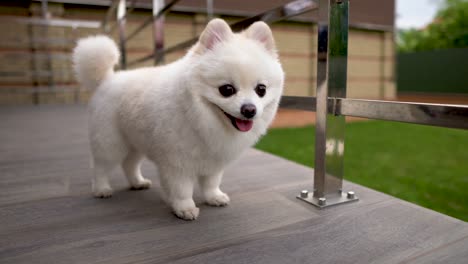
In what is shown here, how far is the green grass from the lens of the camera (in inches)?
110

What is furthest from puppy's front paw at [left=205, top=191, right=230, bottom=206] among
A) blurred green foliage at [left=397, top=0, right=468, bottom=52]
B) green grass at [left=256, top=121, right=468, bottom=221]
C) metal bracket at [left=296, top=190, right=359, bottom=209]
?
green grass at [left=256, top=121, right=468, bottom=221]

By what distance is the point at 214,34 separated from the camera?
1.07 m

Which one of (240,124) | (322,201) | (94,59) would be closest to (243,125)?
(240,124)

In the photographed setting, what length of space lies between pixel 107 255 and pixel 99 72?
83cm

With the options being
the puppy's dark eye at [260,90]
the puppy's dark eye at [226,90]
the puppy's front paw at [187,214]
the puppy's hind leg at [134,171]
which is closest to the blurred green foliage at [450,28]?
the puppy's dark eye at [260,90]

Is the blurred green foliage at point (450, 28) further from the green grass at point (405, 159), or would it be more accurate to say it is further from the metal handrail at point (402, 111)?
the green grass at point (405, 159)

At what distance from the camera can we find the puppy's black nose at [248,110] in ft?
3.17

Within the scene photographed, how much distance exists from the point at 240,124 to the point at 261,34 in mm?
308

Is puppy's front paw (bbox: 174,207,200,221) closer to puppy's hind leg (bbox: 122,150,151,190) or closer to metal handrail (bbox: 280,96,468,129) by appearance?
puppy's hind leg (bbox: 122,150,151,190)

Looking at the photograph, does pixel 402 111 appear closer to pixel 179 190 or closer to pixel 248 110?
pixel 248 110

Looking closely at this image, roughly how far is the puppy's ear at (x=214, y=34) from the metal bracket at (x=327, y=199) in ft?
2.10

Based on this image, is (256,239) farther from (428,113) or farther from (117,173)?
(117,173)

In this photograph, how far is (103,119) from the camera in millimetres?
1329

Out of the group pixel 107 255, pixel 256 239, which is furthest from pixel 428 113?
pixel 107 255
